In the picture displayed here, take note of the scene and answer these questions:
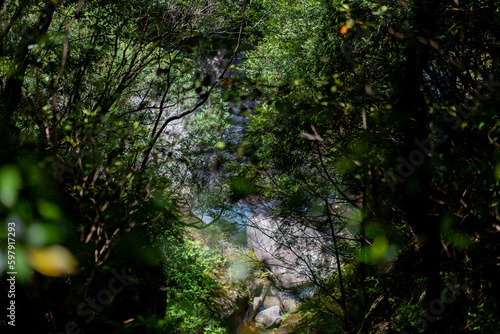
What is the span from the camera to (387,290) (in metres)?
5.41

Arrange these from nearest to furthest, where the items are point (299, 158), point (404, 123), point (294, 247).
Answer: point (404, 123)
point (299, 158)
point (294, 247)

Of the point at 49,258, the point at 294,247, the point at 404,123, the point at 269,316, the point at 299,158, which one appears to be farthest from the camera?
the point at 269,316

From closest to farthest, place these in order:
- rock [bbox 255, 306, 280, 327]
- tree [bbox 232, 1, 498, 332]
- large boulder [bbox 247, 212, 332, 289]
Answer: tree [bbox 232, 1, 498, 332]
large boulder [bbox 247, 212, 332, 289]
rock [bbox 255, 306, 280, 327]

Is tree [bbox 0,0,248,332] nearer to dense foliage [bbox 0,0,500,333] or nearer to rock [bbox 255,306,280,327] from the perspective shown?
dense foliage [bbox 0,0,500,333]

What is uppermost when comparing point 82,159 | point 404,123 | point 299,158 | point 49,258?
point 299,158

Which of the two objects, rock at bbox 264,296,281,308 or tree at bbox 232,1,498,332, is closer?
tree at bbox 232,1,498,332

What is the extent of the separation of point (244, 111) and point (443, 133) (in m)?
2.46

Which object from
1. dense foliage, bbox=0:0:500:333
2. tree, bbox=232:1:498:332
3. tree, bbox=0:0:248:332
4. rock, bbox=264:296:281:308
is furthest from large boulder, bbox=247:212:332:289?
tree, bbox=0:0:248:332

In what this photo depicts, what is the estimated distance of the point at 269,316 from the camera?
1320cm

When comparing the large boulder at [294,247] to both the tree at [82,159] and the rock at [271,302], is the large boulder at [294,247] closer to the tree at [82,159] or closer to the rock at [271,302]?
the rock at [271,302]

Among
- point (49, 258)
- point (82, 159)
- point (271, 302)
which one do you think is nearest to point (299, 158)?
point (82, 159)

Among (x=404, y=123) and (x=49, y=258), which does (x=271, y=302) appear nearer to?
(x=404, y=123)

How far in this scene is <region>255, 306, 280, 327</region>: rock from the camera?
42.3ft

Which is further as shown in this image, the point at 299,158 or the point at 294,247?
the point at 294,247
